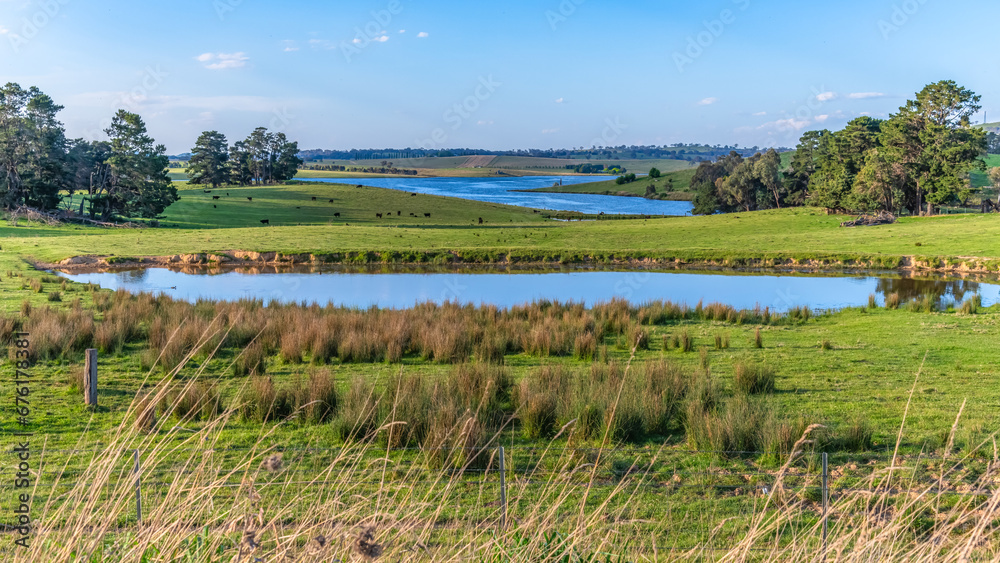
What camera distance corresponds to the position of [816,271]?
32.7m

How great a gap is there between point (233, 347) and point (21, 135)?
42.8m

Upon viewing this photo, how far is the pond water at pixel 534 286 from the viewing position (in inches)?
951

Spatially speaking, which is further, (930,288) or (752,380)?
(930,288)

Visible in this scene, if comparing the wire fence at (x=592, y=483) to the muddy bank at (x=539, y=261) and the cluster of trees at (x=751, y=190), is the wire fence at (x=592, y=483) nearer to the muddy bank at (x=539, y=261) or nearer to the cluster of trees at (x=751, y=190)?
the muddy bank at (x=539, y=261)

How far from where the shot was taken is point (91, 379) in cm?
912

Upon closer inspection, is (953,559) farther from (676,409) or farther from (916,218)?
(916,218)

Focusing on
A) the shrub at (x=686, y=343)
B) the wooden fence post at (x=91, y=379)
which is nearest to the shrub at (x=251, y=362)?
the wooden fence post at (x=91, y=379)

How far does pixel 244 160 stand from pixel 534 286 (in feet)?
241

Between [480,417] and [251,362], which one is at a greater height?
[480,417]

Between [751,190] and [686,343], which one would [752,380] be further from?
[751,190]

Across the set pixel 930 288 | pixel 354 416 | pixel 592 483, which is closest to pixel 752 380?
pixel 592 483

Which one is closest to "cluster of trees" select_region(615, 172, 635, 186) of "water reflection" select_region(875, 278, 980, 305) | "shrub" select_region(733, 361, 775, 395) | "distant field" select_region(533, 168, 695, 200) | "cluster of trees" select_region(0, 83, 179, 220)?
"distant field" select_region(533, 168, 695, 200)

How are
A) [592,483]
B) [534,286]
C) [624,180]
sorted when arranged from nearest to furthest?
[592,483] < [534,286] < [624,180]

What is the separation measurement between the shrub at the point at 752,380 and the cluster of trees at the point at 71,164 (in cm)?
4881
